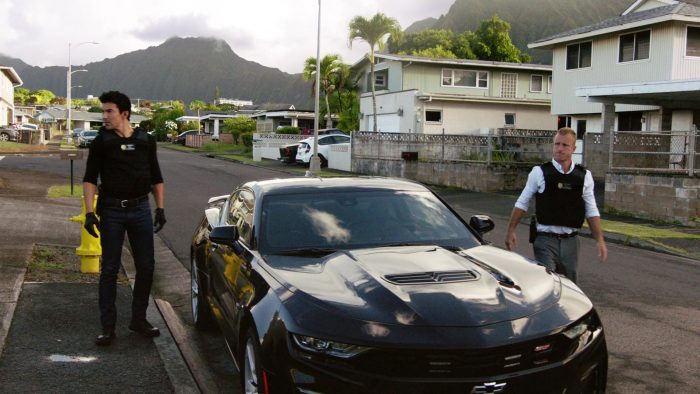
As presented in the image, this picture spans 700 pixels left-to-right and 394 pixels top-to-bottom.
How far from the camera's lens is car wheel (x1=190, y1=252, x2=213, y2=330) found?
20.3ft

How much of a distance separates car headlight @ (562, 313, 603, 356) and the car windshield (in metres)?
1.18

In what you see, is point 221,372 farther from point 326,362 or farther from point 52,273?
point 52,273

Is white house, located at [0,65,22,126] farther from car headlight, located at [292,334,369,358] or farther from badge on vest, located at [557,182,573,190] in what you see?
car headlight, located at [292,334,369,358]

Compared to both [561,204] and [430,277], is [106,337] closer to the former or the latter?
[430,277]

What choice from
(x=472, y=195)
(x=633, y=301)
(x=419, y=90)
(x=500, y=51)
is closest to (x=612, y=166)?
(x=472, y=195)

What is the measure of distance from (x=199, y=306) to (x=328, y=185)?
5.96 ft

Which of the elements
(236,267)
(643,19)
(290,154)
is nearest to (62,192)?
(236,267)

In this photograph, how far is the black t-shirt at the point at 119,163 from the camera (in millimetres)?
5594

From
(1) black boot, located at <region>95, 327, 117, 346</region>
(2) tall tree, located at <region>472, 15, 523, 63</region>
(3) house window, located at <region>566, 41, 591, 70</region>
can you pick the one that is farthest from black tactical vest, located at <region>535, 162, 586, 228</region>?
(2) tall tree, located at <region>472, 15, 523, 63</region>

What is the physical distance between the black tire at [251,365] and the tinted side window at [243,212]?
0.95 metres

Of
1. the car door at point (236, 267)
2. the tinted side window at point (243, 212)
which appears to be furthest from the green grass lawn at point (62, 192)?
the car door at point (236, 267)

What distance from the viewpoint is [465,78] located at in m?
41.7

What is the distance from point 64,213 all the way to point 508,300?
1160cm

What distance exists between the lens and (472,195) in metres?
21.3
